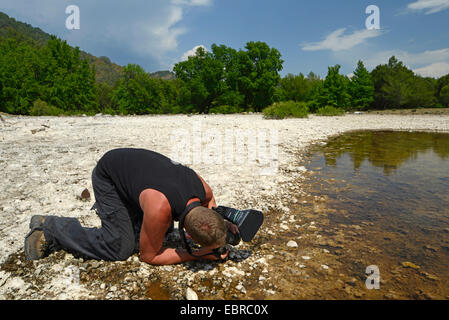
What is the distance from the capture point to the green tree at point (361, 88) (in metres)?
43.4

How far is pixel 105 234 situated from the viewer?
2.58 metres

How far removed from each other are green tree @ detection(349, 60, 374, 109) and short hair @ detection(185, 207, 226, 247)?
47.8 metres

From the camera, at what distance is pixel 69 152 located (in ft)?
21.9

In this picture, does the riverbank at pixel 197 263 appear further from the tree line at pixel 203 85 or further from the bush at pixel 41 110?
the tree line at pixel 203 85

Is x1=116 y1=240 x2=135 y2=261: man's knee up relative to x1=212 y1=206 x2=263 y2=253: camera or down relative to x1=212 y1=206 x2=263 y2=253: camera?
down

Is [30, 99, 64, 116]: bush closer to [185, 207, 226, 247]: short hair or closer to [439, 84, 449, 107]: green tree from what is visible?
[185, 207, 226, 247]: short hair

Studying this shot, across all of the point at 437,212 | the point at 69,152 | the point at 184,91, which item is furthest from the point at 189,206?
the point at 184,91

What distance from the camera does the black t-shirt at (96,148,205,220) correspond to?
2.23 metres

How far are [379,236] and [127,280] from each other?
289cm

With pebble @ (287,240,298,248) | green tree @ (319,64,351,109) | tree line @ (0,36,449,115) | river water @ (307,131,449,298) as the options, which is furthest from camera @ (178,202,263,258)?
green tree @ (319,64,351,109)

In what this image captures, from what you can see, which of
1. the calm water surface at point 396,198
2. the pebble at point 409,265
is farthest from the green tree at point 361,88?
the pebble at point 409,265

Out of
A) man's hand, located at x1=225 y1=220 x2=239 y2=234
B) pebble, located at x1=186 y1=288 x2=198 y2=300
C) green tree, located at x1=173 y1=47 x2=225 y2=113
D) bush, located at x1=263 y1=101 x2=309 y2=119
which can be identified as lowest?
pebble, located at x1=186 y1=288 x2=198 y2=300

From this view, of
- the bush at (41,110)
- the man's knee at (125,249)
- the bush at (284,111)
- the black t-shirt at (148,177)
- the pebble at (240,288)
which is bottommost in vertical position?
the pebble at (240,288)
